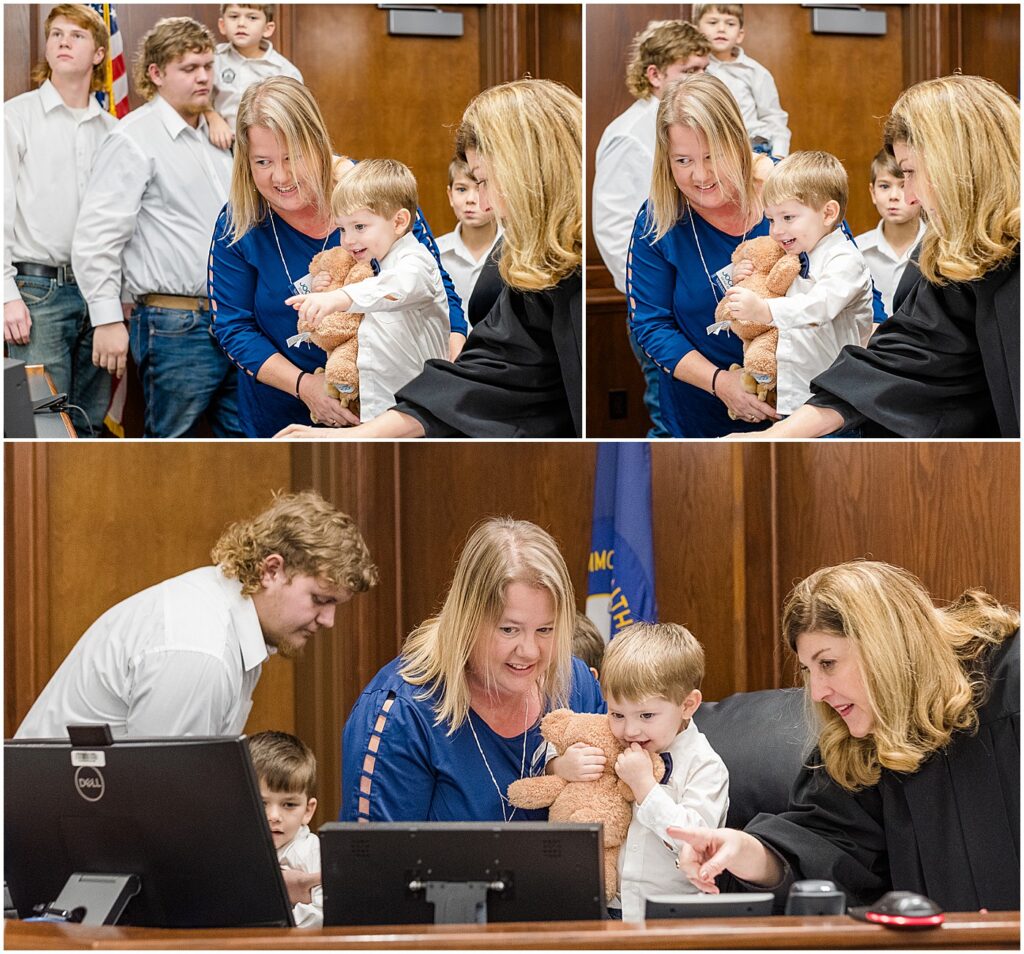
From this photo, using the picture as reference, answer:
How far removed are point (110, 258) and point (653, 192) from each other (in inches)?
45.7

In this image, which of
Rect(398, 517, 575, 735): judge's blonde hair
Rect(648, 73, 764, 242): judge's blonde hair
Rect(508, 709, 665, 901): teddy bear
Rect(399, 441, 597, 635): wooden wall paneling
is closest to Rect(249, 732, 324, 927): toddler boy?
A: Rect(398, 517, 575, 735): judge's blonde hair

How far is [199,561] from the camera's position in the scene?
12.6 ft

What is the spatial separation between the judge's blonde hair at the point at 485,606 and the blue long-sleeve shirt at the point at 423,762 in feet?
0.15

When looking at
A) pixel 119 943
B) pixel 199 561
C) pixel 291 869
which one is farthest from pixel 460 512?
pixel 119 943

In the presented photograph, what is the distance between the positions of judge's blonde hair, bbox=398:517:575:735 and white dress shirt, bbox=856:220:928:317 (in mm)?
826

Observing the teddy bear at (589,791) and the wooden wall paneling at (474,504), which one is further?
the wooden wall paneling at (474,504)

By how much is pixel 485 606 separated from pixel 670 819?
530 millimetres

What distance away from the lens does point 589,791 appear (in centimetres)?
248

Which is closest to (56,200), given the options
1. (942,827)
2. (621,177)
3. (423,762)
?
(621,177)

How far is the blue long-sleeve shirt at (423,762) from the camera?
2.44 m

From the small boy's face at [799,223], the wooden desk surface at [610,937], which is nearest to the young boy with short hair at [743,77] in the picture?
the small boy's face at [799,223]

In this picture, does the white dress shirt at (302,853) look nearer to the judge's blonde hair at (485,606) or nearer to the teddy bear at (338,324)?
the judge's blonde hair at (485,606)

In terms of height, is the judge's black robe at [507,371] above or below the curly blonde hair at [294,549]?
above

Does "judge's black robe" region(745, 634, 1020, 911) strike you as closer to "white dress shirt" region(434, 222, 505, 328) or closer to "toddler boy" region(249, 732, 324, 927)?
"toddler boy" region(249, 732, 324, 927)
